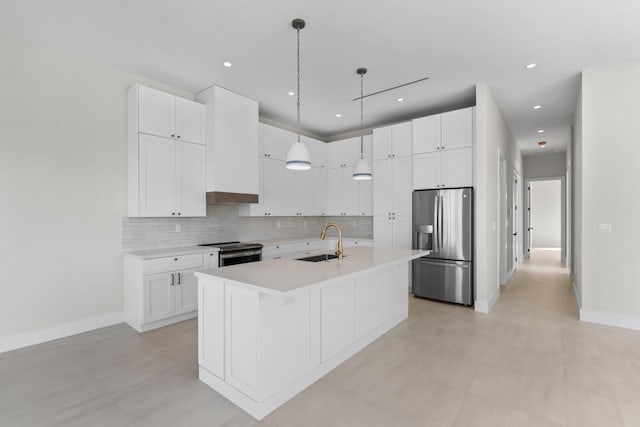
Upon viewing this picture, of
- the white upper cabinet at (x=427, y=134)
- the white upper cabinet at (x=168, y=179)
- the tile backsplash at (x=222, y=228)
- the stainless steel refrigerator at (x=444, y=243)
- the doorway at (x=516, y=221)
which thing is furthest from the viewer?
the doorway at (x=516, y=221)

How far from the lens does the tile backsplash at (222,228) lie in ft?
12.6

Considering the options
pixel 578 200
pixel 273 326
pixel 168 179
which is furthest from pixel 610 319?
pixel 168 179

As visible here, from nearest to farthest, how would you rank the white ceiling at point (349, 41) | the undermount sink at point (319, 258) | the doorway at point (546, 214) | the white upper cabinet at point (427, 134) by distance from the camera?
the white ceiling at point (349, 41) → the undermount sink at point (319, 258) → the white upper cabinet at point (427, 134) → the doorway at point (546, 214)

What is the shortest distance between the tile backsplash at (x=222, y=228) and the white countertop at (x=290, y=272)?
202 centimetres

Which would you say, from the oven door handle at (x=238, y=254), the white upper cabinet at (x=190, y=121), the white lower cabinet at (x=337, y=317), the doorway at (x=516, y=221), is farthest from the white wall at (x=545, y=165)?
the white upper cabinet at (x=190, y=121)

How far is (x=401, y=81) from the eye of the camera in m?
3.92

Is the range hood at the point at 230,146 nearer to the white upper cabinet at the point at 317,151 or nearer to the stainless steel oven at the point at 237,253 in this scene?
the stainless steel oven at the point at 237,253

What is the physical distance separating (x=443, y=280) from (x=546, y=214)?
393 inches

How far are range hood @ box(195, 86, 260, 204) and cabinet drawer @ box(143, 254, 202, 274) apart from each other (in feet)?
2.77

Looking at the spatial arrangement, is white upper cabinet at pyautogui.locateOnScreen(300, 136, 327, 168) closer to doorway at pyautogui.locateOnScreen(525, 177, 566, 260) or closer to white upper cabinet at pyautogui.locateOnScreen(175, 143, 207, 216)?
white upper cabinet at pyautogui.locateOnScreen(175, 143, 207, 216)

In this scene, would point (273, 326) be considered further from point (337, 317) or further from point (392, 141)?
point (392, 141)

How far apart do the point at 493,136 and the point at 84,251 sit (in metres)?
5.64

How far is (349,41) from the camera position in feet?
9.82

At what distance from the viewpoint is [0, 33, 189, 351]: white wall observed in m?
2.96
